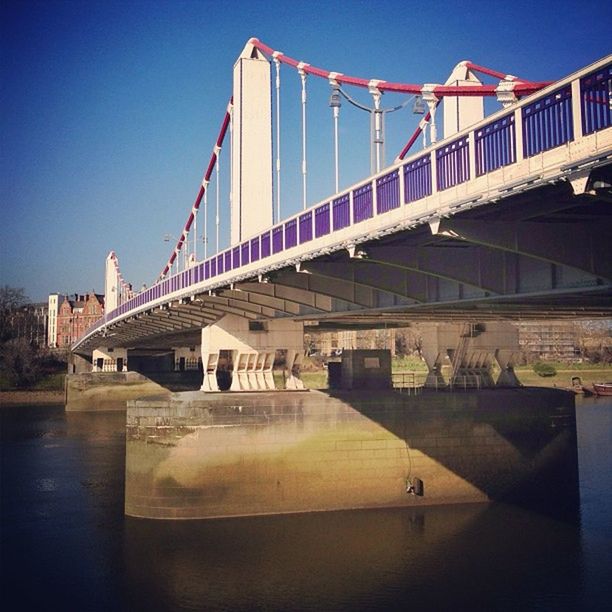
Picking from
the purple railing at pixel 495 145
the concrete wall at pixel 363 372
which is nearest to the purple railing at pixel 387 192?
the purple railing at pixel 495 145

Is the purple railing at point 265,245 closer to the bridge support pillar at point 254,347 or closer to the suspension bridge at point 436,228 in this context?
the suspension bridge at point 436,228

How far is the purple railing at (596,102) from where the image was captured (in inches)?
394

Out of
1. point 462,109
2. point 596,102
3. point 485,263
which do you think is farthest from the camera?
point 462,109

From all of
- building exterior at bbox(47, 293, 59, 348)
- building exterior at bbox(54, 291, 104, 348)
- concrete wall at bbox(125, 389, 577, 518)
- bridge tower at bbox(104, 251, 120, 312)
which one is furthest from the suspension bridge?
building exterior at bbox(47, 293, 59, 348)

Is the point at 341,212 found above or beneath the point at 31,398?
above

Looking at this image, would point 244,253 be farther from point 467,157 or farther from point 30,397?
point 30,397

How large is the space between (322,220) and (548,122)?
8854 millimetres

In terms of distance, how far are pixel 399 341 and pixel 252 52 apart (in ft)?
270

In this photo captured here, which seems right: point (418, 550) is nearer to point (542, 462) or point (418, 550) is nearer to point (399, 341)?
point (542, 462)

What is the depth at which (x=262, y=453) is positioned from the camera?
2642 centimetres

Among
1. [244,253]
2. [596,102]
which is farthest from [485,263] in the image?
[244,253]

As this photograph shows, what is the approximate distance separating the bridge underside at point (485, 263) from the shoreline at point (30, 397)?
6193 cm

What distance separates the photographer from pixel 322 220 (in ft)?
63.5

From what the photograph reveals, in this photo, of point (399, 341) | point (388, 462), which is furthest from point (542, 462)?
point (399, 341)
